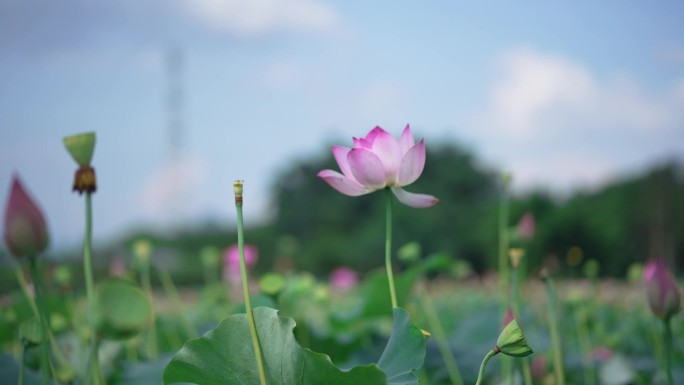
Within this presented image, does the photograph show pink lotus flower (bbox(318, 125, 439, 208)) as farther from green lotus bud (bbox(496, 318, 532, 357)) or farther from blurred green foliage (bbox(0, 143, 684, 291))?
blurred green foliage (bbox(0, 143, 684, 291))

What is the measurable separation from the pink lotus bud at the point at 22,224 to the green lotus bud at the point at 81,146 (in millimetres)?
46

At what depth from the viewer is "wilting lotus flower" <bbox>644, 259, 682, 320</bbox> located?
2.47ft

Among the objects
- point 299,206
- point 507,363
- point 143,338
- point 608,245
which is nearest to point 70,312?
point 143,338

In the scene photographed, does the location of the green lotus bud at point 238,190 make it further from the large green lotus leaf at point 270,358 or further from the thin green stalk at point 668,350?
the thin green stalk at point 668,350

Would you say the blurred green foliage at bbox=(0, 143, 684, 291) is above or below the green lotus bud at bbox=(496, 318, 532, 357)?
below

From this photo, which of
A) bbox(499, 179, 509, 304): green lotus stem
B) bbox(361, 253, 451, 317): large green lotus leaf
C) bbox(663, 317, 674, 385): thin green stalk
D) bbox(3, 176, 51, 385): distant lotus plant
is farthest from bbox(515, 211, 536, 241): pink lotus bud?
bbox(3, 176, 51, 385): distant lotus plant

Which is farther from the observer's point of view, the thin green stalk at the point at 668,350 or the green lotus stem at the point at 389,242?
the thin green stalk at the point at 668,350

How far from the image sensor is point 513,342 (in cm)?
52

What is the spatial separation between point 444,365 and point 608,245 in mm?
7491

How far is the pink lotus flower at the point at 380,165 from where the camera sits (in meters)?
0.62

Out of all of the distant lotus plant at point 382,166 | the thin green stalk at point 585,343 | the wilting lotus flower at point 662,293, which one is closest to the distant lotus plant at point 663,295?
the wilting lotus flower at point 662,293

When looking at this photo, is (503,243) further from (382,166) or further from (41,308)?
(41,308)

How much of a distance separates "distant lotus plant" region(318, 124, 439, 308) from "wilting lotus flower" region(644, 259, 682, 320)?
0.98ft

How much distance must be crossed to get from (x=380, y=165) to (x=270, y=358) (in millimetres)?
195
